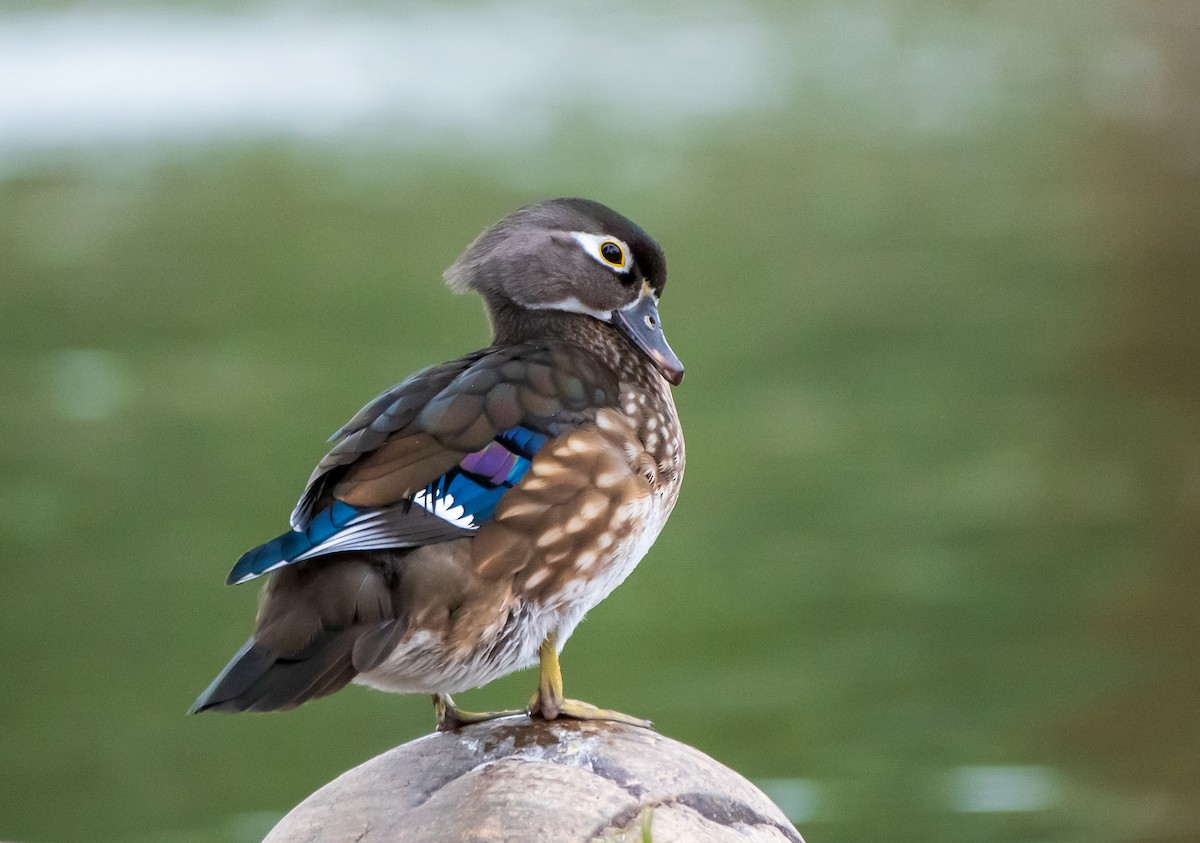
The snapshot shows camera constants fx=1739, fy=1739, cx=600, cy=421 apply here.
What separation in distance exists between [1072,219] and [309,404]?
6575 mm

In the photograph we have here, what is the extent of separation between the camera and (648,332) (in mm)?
3033

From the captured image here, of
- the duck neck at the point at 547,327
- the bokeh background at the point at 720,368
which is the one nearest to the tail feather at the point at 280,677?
the duck neck at the point at 547,327

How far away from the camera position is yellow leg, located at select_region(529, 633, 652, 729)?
111 inches

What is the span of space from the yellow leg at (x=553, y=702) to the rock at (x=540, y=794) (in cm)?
A: 2

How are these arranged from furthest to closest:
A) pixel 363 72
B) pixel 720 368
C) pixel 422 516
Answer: pixel 363 72
pixel 720 368
pixel 422 516

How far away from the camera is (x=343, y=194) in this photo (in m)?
13.7

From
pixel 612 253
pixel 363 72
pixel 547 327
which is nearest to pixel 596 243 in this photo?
pixel 612 253

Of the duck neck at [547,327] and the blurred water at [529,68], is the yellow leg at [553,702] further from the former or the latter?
the blurred water at [529,68]

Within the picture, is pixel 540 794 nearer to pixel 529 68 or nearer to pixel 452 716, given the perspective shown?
pixel 452 716

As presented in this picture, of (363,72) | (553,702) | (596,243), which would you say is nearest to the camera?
(553,702)

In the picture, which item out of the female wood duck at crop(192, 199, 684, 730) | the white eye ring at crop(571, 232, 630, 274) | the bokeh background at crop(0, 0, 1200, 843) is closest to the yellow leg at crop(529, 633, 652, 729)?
the female wood duck at crop(192, 199, 684, 730)

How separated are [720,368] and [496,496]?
7390 mm

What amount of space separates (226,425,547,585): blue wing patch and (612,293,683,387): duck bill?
376 mm

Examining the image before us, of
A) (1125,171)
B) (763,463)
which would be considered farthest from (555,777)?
(1125,171)
